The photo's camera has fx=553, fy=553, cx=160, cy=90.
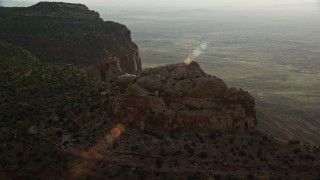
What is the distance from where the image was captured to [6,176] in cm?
3544

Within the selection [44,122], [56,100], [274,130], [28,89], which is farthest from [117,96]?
[274,130]

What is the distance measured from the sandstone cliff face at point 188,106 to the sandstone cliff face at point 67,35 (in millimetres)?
40847

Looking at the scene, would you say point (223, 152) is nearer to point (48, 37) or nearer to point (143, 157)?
point (143, 157)

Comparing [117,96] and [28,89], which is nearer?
[117,96]

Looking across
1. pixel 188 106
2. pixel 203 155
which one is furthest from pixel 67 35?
pixel 203 155

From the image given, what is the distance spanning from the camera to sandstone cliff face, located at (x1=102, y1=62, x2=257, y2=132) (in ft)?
116

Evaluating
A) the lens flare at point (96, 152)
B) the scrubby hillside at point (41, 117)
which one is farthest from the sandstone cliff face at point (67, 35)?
the lens flare at point (96, 152)

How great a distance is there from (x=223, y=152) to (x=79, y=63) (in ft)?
171

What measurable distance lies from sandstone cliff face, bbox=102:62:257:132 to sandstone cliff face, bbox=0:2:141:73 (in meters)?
40.8

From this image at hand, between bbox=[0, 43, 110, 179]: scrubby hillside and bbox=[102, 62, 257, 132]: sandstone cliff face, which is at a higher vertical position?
bbox=[102, 62, 257, 132]: sandstone cliff face

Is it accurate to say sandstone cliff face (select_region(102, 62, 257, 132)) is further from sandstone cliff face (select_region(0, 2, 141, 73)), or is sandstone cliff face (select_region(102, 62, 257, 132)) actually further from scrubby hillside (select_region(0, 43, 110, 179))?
sandstone cliff face (select_region(0, 2, 141, 73))

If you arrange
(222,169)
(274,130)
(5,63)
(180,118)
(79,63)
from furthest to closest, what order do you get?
1. (79,63)
2. (274,130)
3. (5,63)
4. (180,118)
5. (222,169)

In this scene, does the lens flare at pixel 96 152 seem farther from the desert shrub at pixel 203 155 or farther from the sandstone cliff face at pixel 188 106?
the desert shrub at pixel 203 155

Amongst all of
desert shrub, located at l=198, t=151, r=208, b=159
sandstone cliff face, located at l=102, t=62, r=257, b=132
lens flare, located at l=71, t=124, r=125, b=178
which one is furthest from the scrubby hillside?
desert shrub, located at l=198, t=151, r=208, b=159
